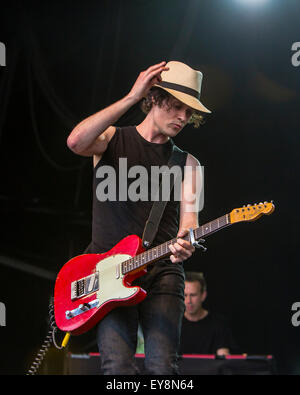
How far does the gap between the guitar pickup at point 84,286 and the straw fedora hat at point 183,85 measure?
41.7 inches

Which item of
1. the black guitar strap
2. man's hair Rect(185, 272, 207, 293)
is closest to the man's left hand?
the black guitar strap

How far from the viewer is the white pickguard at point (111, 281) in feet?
9.05

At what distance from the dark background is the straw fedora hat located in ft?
7.02

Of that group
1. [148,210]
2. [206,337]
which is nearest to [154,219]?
[148,210]

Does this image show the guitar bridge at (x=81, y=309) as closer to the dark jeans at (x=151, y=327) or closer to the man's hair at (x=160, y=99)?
the dark jeans at (x=151, y=327)

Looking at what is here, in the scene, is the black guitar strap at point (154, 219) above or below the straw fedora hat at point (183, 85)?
below

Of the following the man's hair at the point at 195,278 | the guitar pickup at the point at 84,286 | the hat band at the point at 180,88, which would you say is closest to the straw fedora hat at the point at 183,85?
the hat band at the point at 180,88

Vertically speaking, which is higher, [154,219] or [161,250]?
[154,219]

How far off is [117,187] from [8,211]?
269 centimetres

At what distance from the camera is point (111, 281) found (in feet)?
9.39

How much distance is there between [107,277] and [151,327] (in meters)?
0.34

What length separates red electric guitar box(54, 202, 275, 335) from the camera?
2.71 meters

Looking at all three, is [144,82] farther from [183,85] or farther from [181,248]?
[181,248]

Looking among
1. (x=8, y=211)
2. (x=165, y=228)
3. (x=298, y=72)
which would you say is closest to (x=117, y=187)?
(x=165, y=228)
